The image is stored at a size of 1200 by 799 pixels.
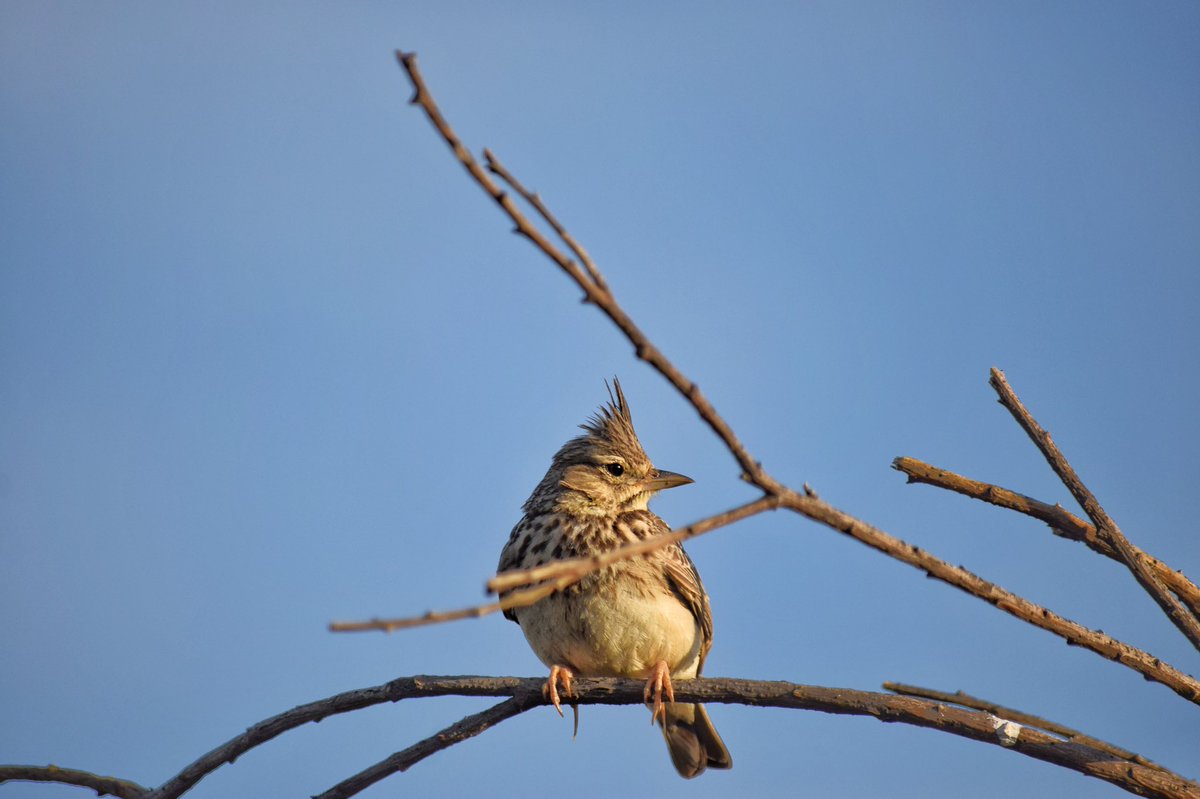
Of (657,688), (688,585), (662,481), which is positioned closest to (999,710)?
(657,688)

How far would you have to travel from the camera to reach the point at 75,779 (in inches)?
189

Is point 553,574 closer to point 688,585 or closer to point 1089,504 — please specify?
point 1089,504

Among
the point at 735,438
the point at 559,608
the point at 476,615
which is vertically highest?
the point at 559,608

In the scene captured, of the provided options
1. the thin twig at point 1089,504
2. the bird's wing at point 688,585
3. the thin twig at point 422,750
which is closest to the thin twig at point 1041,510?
the thin twig at point 1089,504

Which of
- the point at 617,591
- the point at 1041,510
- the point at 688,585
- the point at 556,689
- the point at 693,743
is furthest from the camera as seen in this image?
the point at 693,743

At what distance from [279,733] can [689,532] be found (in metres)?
2.52

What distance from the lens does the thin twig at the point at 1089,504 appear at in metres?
3.45

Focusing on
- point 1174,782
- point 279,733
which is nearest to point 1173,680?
point 1174,782

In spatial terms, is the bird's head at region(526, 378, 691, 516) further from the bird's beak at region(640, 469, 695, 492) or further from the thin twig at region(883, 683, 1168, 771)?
the thin twig at region(883, 683, 1168, 771)

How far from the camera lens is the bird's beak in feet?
25.6

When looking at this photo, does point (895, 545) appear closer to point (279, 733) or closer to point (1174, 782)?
point (1174, 782)

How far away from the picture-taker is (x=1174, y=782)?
132 inches

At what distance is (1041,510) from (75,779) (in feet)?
13.2

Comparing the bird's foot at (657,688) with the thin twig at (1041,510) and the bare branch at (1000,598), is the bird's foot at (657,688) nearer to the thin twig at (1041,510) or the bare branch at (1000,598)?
→ the thin twig at (1041,510)
